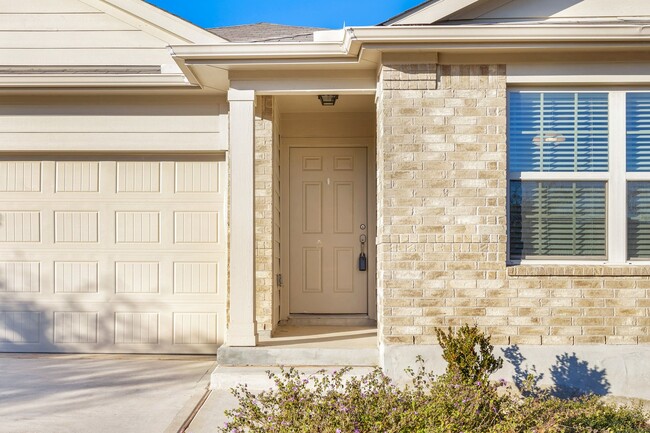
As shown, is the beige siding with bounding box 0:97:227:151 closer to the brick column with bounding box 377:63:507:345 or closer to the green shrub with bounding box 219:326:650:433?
the brick column with bounding box 377:63:507:345

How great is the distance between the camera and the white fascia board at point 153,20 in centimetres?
754

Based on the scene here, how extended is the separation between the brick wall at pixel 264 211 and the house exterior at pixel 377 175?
0.07ft

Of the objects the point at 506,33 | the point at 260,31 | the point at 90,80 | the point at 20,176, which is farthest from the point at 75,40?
the point at 506,33

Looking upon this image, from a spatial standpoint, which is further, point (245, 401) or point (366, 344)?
point (366, 344)

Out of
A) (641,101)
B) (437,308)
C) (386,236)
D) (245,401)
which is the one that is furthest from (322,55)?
(245,401)

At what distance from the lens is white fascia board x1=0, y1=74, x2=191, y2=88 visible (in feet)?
23.2

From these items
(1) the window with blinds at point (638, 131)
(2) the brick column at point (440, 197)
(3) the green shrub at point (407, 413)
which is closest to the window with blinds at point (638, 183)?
(1) the window with blinds at point (638, 131)

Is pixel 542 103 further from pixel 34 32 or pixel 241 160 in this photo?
pixel 34 32

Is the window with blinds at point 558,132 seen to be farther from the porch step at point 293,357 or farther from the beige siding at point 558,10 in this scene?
the porch step at point 293,357

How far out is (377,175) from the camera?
6.60 metres

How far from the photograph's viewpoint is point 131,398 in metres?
5.75

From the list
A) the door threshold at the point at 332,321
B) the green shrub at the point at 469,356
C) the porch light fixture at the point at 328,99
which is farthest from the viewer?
the door threshold at the point at 332,321

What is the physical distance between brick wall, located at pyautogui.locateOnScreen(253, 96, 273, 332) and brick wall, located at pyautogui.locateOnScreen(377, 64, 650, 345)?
5.32 feet

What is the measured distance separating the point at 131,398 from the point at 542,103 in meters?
4.48
